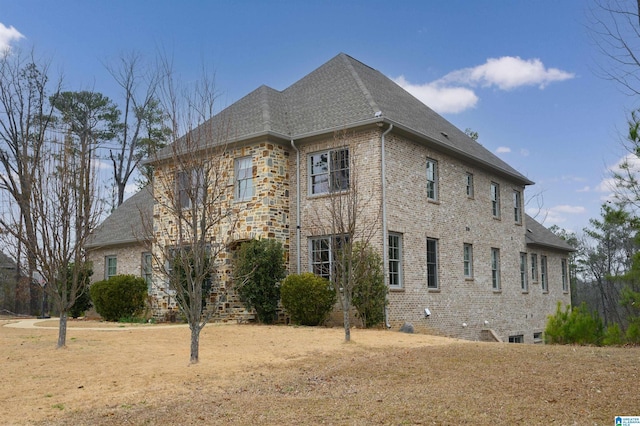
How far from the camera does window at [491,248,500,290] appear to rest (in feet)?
73.2

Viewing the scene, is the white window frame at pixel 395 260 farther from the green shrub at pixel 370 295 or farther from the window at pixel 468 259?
the window at pixel 468 259

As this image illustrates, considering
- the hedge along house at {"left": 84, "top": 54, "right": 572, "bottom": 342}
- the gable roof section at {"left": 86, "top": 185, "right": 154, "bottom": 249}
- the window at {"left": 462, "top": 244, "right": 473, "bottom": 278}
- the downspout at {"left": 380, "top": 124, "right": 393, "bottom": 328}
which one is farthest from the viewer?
the gable roof section at {"left": 86, "top": 185, "right": 154, "bottom": 249}

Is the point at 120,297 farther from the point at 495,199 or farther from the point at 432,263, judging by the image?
A: the point at 495,199

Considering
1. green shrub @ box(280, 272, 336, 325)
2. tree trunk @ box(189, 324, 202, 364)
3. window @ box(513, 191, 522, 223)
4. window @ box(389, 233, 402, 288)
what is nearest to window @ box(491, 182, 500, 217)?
window @ box(513, 191, 522, 223)

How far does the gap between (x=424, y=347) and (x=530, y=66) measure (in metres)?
15.6

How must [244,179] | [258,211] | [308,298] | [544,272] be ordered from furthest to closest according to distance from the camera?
[544,272]
[244,179]
[258,211]
[308,298]

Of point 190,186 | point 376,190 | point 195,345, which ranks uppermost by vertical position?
point 376,190

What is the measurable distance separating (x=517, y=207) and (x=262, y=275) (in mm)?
12749

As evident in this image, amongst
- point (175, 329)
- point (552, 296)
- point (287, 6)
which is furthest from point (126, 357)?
point (552, 296)

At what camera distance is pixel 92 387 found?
8164 mm

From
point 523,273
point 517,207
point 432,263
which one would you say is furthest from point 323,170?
point 523,273

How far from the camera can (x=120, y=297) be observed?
2017cm

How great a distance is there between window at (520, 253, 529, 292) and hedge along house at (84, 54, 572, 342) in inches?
87.4

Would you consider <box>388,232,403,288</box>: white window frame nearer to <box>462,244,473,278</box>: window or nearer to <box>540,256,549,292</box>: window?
<box>462,244,473,278</box>: window
